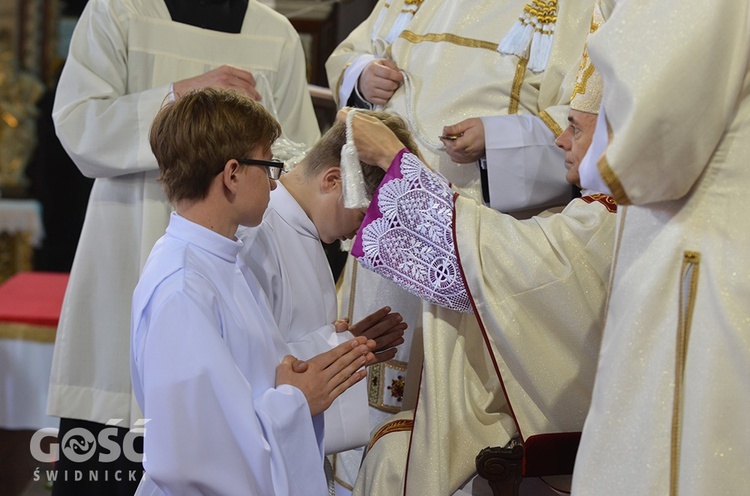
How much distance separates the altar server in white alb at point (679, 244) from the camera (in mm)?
1719

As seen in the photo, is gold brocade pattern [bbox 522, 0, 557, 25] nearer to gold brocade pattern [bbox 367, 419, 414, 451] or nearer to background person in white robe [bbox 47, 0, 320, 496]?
background person in white robe [bbox 47, 0, 320, 496]

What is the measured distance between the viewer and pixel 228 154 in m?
2.30

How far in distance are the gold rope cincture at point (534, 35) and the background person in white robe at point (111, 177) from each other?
875mm

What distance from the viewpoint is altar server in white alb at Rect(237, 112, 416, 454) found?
262 cm

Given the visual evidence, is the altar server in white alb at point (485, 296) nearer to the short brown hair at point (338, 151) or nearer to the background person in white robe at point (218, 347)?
the short brown hair at point (338, 151)

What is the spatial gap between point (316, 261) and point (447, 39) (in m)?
1.05

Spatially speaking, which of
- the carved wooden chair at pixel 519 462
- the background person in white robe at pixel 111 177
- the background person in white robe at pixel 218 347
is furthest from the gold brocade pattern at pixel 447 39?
the carved wooden chair at pixel 519 462

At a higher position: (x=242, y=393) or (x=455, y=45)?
(x=455, y=45)

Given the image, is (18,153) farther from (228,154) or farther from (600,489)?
(600,489)

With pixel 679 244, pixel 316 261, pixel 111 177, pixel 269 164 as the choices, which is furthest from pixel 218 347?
pixel 111 177

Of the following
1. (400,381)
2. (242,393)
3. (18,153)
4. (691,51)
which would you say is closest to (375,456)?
(400,381)

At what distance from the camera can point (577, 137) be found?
2604 mm

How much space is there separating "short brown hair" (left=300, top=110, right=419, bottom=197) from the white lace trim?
0.42 ft

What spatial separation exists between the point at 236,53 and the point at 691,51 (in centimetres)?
218
